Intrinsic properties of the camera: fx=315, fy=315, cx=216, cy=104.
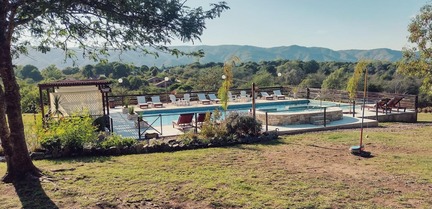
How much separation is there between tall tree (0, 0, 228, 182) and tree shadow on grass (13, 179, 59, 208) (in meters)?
0.30

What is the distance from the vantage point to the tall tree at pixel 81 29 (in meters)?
4.18

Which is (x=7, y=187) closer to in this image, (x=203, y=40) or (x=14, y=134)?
(x=14, y=134)

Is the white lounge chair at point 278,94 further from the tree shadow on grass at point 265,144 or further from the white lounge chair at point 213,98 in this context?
the tree shadow on grass at point 265,144

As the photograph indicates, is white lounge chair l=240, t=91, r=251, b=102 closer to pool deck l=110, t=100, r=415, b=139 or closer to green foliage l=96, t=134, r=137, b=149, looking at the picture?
pool deck l=110, t=100, r=415, b=139

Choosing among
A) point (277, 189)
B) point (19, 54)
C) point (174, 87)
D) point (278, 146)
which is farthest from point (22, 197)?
point (174, 87)

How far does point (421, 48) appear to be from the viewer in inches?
425

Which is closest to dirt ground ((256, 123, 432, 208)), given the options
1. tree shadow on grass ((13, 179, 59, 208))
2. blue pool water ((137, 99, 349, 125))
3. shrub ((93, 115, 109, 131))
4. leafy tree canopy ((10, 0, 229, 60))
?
leafy tree canopy ((10, 0, 229, 60))

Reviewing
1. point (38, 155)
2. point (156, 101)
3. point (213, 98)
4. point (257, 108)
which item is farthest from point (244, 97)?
point (38, 155)

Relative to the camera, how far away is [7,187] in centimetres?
491

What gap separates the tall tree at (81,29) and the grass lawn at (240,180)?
2.88 feet

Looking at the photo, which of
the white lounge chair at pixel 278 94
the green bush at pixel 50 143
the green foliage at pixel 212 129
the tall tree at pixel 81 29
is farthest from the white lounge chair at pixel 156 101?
the tall tree at pixel 81 29

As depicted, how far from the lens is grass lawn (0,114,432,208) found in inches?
180

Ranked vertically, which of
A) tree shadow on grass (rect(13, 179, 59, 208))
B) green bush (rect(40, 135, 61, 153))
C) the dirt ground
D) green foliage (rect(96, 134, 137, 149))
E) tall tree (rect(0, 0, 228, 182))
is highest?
tall tree (rect(0, 0, 228, 182))

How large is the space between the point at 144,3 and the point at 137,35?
0.84 metres
